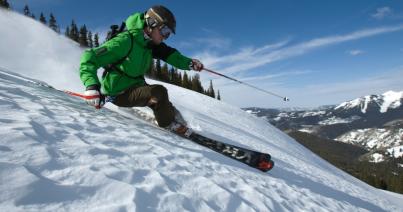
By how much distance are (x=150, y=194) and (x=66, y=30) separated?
126 metres

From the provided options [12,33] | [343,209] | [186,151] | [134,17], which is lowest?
[343,209]

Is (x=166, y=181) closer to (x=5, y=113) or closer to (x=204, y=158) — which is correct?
(x=204, y=158)

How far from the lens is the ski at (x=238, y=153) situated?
8328mm

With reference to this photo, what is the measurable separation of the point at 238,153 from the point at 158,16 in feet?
12.8

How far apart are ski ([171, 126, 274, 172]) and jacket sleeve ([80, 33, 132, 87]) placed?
2.60m

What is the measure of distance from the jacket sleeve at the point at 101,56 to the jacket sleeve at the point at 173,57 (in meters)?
2.15

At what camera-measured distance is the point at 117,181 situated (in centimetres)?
410

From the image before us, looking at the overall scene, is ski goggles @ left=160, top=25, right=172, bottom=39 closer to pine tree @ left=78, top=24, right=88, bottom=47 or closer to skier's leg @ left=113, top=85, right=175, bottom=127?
skier's leg @ left=113, top=85, right=175, bottom=127

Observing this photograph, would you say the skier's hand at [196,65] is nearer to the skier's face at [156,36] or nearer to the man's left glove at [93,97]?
the skier's face at [156,36]

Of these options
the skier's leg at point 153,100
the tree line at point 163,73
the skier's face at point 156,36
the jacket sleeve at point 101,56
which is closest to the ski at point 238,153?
the skier's leg at point 153,100

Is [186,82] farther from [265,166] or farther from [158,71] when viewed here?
[265,166]

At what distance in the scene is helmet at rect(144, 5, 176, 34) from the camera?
8.15 m

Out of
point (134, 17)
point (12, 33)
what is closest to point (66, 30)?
point (12, 33)

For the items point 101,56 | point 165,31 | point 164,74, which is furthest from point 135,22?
point 164,74
